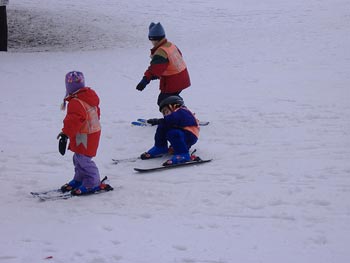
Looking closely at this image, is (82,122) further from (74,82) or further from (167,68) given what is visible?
(167,68)

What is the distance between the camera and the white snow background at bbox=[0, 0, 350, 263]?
5.50 meters

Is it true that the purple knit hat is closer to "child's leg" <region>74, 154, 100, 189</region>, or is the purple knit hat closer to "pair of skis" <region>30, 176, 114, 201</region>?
"child's leg" <region>74, 154, 100, 189</region>

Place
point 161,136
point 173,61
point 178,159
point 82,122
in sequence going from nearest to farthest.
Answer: point 82,122, point 178,159, point 161,136, point 173,61

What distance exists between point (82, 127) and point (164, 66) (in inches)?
95.5

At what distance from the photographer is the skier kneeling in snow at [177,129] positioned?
7.98 meters

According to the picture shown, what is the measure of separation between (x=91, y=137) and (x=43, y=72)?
9.15 metres

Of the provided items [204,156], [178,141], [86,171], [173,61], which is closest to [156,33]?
[173,61]

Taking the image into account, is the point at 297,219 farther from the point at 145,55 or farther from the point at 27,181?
the point at 145,55

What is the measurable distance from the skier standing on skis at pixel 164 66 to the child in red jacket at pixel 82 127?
2.10 metres

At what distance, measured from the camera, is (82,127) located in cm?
670

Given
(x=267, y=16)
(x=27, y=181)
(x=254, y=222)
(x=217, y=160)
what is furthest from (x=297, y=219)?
(x=267, y=16)

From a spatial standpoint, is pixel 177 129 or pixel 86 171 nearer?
pixel 86 171

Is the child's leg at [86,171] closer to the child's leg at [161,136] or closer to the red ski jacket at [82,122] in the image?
the red ski jacket at [82,122]

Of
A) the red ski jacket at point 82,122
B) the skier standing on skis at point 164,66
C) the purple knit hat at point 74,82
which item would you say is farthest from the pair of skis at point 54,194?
the skier standing on skis at point 164,66
